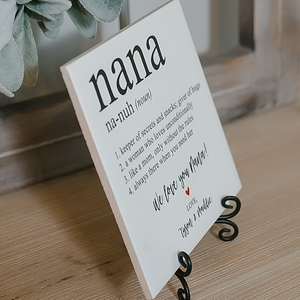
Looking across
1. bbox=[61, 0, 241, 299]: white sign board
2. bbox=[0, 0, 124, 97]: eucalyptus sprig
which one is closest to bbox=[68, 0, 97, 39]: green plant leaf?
bbox=[0, 0, 124, 97]: eucalyptus sprig

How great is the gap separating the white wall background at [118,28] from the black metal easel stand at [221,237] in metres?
0.35

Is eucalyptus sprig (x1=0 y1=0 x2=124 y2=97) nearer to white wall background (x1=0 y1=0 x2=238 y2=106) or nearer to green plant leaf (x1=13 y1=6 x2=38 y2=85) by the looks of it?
green plant leaf (x1=13 y1=6 x2=38 y2=85)

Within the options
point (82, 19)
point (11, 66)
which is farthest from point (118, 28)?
point (11, 66)

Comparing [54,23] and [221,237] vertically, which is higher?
[54,23]

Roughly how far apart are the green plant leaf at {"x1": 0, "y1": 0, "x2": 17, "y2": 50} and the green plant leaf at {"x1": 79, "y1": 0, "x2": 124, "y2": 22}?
0.28ft

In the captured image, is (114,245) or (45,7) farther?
(114,245)

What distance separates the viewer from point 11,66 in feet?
1.64

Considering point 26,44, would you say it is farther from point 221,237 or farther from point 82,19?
point 221,237

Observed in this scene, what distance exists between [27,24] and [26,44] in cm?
2

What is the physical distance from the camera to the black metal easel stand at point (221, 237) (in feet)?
1.66

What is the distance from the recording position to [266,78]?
93 centimetres

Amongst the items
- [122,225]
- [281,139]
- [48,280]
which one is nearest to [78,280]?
[48,280]

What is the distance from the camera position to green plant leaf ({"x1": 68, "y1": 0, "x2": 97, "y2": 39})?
22.6 inches

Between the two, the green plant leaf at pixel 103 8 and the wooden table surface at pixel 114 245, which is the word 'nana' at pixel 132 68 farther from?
the wooden table surface at pixel 114 245
